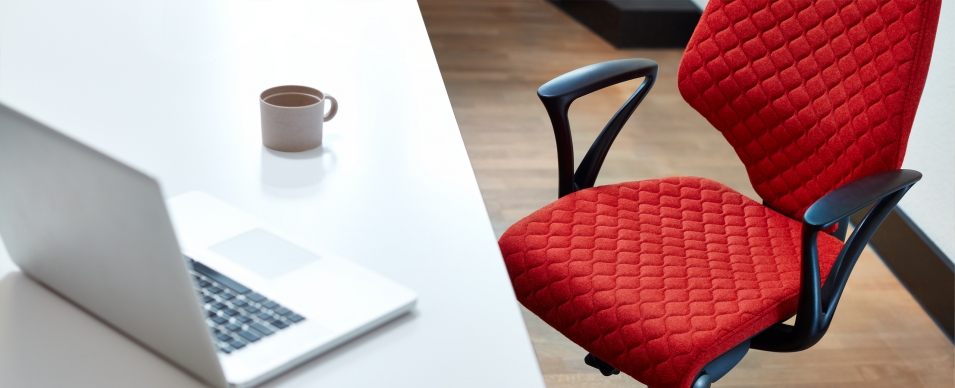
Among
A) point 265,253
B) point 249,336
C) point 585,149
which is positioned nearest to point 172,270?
point 249,336

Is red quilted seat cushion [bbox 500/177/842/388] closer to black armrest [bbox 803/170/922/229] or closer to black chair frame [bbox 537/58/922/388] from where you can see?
black chair frame [bbox 537/58/922/388]

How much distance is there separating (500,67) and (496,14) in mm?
786

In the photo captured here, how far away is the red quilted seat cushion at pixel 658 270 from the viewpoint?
109 cm

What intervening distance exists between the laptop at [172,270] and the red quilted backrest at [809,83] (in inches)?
31.1

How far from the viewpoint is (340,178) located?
1.04 m

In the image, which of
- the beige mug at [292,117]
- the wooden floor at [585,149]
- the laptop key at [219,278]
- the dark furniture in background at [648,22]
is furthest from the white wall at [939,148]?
the laptop key at [219,278]

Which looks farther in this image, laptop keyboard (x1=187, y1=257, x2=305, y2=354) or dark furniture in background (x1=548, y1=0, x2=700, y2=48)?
dark furniture in background (x1=548, y1=0, x2=700, y2=48)

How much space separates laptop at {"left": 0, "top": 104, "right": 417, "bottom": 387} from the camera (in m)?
0.60

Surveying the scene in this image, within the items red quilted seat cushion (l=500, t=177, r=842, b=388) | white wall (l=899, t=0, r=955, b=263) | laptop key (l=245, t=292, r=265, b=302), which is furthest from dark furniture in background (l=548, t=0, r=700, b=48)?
laptop key (l=245, t=292, r=265, b=302)

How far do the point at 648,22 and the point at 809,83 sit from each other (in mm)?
2493

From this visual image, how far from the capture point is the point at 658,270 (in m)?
1.22

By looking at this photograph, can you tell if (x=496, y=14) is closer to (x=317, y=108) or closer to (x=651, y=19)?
(x=651, y=19)

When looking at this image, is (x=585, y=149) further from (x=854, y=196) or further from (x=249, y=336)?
(x=249, y=336)

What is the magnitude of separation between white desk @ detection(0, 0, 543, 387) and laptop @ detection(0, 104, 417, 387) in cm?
3
